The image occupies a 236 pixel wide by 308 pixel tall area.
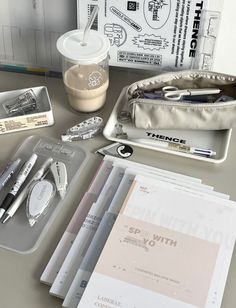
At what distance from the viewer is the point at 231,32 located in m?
0.91

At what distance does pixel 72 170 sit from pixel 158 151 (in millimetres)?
145

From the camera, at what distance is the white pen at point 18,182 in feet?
2.48

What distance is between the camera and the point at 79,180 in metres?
0.80

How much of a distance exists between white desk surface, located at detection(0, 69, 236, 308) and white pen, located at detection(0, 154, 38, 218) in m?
0.05

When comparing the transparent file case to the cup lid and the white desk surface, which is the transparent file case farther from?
the cup lid

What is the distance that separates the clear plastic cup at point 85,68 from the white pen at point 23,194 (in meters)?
0.13

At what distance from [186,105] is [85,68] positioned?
0.19 meters

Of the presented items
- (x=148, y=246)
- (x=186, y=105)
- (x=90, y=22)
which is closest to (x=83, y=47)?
(x=90, y=22)

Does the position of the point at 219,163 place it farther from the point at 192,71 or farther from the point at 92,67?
the point at 92,67

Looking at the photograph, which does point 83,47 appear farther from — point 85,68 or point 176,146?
point 176,146

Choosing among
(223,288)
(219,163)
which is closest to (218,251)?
(223,288)

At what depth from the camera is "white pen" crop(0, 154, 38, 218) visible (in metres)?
0.76

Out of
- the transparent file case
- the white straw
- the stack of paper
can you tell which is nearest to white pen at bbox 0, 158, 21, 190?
the transparent file case

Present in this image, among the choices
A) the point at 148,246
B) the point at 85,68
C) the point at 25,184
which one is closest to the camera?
the point at 148,246
